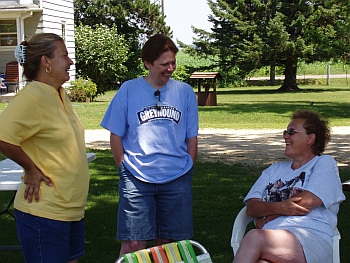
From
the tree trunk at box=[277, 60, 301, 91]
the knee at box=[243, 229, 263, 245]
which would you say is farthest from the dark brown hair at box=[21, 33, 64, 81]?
the tree trunk at box=[277, 60, 301, 91]

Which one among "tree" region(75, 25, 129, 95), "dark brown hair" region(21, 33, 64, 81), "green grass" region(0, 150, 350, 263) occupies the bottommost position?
"green grass" region(0, 150, 350, 263)

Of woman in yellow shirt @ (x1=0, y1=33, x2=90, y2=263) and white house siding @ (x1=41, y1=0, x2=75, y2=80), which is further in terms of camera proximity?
white house siding @ (x1=41, y1=0, x2=75, y2=80)

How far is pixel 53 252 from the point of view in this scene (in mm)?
3164

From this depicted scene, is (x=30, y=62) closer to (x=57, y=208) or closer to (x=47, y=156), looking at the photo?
(x=47, y=156)

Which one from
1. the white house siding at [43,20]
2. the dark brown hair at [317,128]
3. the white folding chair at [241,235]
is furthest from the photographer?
the white house siding at [43,20]

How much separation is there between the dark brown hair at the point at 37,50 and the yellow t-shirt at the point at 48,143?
0.10m

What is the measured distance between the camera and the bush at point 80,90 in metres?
23.9

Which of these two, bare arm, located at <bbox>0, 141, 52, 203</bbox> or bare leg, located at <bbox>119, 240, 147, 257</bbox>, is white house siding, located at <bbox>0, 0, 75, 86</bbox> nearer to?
bare leg, located at <bbox>119, 240, 147, 257</bbox>

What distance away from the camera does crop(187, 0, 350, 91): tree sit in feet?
117

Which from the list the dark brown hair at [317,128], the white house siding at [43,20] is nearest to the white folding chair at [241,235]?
the dark brown hair at [317,128]

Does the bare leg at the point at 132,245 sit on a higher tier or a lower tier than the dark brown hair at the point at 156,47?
lower

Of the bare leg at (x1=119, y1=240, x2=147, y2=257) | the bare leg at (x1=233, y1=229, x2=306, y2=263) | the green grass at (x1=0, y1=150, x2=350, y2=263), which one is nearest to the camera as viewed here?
the bare leg at (x1=233, y1=229, x2=306, y2=263)

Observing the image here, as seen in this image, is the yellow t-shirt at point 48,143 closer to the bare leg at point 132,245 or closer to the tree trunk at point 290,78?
the bare leg at point 132,245

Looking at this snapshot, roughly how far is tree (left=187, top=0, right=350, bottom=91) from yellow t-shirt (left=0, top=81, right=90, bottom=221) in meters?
32.1
